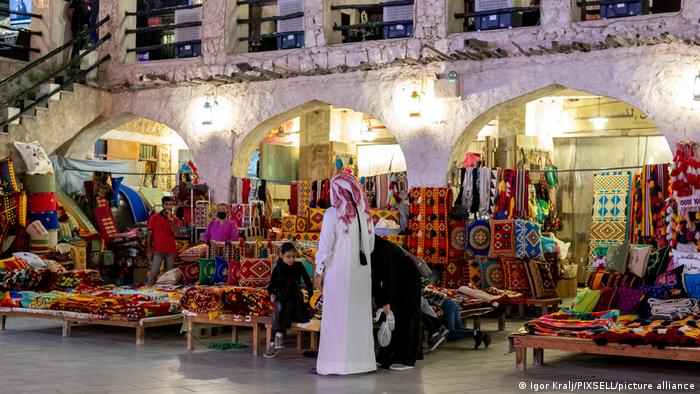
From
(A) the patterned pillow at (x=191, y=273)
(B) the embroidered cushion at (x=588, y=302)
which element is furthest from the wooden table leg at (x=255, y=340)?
(A) the patterned pillow at (x=191, y=273)

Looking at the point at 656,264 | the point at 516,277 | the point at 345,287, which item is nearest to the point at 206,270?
the point at 516,277

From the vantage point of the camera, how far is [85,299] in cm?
1221

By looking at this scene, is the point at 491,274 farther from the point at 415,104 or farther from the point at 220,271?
the point at 220,271

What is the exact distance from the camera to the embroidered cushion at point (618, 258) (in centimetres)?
1209

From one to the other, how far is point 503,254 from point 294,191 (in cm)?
408

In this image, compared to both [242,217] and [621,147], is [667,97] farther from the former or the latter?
[242,217]

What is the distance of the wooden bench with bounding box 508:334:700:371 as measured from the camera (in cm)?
907

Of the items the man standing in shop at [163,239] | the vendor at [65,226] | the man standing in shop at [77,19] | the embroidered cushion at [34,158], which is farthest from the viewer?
the man standing in shop at [77,19]

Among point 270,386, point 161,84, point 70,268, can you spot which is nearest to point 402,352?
point 270,386

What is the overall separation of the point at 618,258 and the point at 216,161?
7.89m

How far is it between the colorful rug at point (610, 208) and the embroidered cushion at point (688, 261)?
3.53 metres

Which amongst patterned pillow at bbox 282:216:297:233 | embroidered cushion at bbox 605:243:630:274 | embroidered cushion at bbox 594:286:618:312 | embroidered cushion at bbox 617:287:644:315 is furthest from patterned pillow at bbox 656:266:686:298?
patterned pillow at bbox 282:216:297:233

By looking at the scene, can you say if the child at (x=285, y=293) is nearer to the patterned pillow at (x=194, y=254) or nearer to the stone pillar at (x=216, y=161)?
the patterned pillow at (x=194, y=254)

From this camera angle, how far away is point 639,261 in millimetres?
11984
